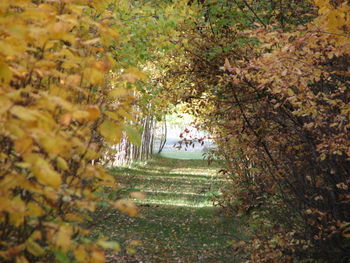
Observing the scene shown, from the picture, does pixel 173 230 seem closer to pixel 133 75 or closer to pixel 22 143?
pixel 133 75

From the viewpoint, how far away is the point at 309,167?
6938mm

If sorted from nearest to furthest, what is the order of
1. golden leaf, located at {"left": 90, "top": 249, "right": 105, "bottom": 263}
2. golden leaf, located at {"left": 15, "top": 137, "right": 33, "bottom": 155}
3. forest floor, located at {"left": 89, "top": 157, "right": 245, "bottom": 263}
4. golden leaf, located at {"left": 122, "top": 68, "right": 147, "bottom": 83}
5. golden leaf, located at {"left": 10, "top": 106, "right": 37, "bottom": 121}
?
1. golden leaf, located at {"left": 10, "top": 106, "right": 37, "bottom": 121}
2. golden leaf, located at {"left": 15, "top": 137, "right": 33, "bottom": 155}
3. golden leaf, located at {"left": 90, "top": 249, "right": 105, "bottom": 263}
4. golden leaf, located at {"left": 122, "top": 68, "right": 147, "bottom": 83}
5. forest floor, located at {"left": 89, "top": 157, "right": 245, "bottom": 263}

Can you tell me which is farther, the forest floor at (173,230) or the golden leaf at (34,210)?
the forest floor at (173,230)

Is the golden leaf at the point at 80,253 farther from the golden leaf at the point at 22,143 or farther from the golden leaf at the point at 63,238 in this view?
the golden leaf at the point at 22,143

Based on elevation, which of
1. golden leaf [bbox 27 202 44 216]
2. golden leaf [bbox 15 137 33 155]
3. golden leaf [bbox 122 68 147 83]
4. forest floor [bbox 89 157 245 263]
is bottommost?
forest floor [bbox 89 157 245 263]

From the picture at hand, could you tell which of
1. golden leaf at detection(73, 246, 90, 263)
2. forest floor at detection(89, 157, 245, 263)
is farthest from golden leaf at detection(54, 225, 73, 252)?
forest floor at detection(89, 157, 245, 263)

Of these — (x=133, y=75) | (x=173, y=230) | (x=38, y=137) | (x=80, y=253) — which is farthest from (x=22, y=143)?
(x=173, y=230)

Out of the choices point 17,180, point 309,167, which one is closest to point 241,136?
point 309,167

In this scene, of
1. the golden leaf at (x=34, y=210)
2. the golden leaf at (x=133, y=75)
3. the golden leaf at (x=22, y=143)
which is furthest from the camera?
the golden leaf at (x=133, y=75)

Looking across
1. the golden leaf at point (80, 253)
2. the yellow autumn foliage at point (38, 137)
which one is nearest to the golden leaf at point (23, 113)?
the yellow autumn foliage at point (38, 137)

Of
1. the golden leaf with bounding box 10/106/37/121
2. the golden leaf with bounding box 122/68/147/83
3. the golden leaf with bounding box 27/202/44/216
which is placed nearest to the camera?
the golden leaf with bounding box 10/106/37/121

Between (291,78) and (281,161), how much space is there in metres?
2.82

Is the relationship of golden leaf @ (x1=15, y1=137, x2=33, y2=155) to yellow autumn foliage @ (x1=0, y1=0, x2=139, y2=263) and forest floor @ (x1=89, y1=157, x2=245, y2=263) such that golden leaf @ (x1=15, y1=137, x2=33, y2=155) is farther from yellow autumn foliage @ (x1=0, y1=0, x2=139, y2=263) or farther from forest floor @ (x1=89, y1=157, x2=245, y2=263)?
forest floor @ (x1=89, y1=157, x2=245, y2=263)

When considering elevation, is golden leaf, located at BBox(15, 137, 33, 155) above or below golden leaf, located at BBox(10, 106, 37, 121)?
below
